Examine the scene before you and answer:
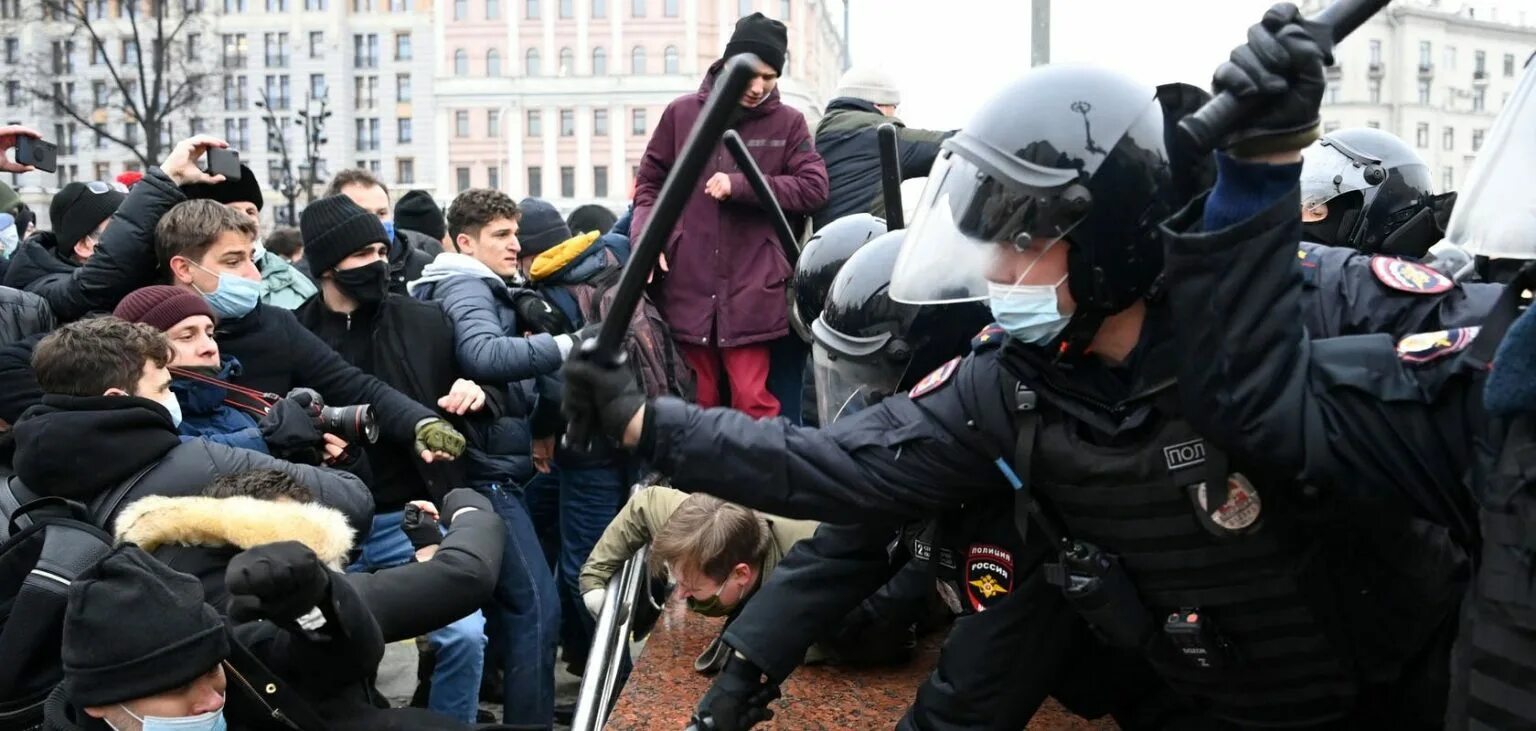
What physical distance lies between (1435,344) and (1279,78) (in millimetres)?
484

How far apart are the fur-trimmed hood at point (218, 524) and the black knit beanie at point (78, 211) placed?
3301 millimetres

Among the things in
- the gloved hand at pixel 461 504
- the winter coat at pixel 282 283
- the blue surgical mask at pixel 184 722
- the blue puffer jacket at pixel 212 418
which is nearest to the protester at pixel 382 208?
the winter coat at pixel 282 283

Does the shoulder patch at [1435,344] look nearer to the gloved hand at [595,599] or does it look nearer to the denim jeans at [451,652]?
the gloved hand at [595,599]

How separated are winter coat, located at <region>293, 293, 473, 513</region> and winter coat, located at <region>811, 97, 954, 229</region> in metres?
1.67

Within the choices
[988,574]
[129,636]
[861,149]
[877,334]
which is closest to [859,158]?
[861,149]

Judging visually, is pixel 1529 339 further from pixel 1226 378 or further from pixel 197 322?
pixel 197 322

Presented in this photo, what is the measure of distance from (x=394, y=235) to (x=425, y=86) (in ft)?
260

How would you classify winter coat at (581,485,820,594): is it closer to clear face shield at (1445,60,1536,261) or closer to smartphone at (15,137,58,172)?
clear face shield at (1445,60,1536,261)

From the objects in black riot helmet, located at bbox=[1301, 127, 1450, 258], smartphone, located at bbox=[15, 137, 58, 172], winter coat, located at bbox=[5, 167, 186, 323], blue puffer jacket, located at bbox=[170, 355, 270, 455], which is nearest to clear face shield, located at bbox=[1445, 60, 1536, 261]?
black riot helmet, located at bbox=[1301, 127, 1450, 258]

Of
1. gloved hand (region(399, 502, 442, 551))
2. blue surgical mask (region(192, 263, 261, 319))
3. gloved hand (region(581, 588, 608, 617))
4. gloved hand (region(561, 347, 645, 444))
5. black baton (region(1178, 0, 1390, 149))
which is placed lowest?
gloved hand (region(581, 588, 608, 617))

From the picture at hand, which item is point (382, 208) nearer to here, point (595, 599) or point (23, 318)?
point (23, 318)

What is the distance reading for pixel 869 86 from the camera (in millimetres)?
5867

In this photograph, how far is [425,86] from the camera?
81.2 meters

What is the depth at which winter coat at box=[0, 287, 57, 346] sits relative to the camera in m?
4.60
